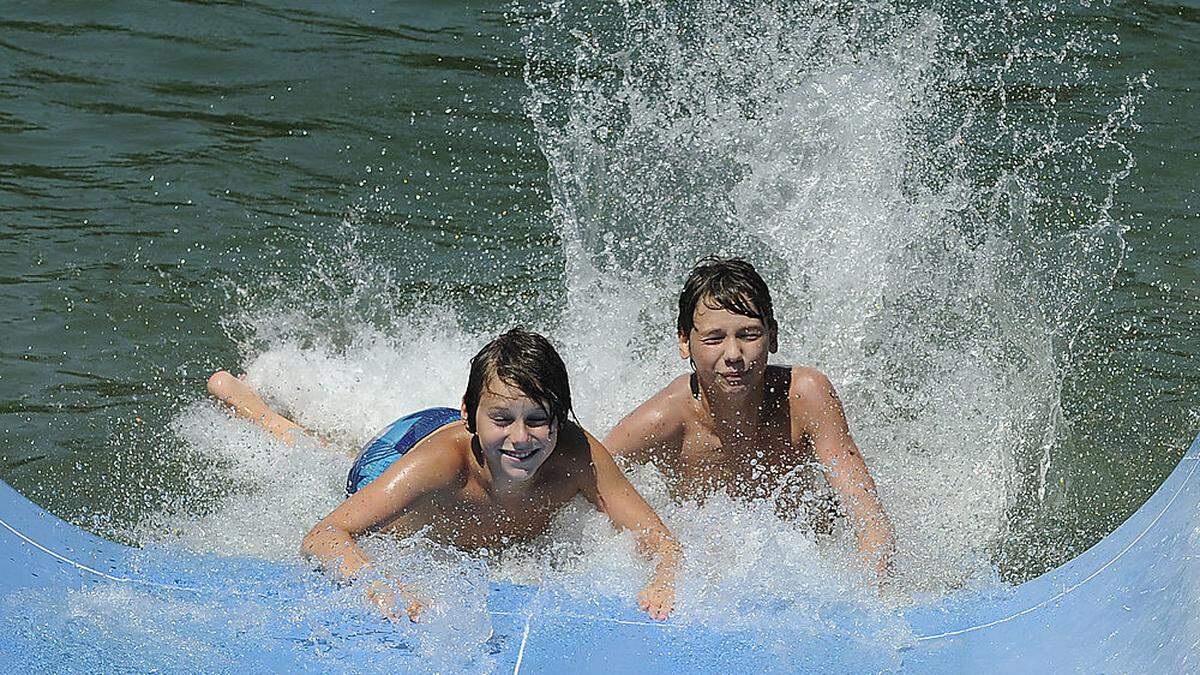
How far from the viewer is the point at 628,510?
369 cm

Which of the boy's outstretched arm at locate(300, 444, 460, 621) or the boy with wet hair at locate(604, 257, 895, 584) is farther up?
the boy with wet hair at locate(604, 257, 895, 584)

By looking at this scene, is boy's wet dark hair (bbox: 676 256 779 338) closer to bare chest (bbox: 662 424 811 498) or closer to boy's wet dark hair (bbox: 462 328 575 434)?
bare chest (bbox: 662 424 811 498)

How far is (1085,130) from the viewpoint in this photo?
23.7ft

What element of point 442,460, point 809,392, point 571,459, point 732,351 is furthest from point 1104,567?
point 442,460

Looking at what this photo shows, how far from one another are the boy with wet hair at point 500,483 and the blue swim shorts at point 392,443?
400mm

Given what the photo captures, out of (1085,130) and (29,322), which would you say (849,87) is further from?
(29,322)

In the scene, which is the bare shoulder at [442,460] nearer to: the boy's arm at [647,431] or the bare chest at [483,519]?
the bare chest at [483,519]

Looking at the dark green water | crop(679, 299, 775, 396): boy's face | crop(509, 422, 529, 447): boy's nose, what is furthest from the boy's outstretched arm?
the dark green water

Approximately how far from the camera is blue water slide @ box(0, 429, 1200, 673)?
321 centimetres

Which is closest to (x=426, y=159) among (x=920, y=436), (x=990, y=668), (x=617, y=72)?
(x=617, y=72)

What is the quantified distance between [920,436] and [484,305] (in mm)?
1826

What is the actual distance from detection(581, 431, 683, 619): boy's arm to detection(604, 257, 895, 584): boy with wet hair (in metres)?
0.41

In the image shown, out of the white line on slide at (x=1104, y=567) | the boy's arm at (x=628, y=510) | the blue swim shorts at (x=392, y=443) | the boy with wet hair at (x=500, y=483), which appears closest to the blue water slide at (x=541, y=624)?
the white line on slide at (x=1104, y=567)

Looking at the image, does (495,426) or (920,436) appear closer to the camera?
(495,426)
